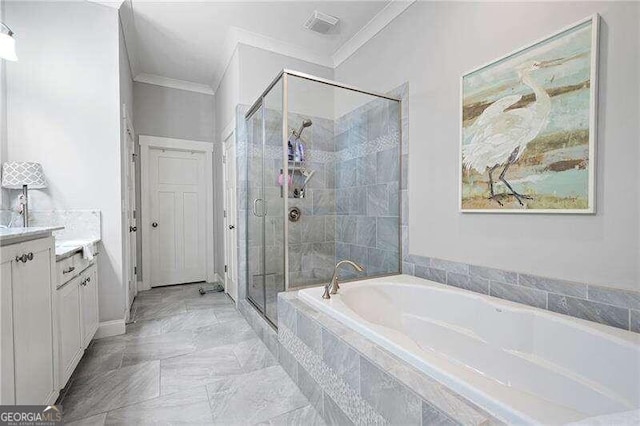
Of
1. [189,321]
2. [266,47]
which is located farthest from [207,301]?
[266,47]

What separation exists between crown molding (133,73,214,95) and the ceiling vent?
1959 mm

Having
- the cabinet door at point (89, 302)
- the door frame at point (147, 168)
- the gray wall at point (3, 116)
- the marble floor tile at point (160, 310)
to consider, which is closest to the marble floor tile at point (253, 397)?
the cabinet door at point (89, 302)

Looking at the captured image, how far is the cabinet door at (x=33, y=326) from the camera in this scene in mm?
1078

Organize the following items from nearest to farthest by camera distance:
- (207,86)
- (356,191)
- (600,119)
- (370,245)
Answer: (600,119) < (370,245) < (356,191) < (207,86)

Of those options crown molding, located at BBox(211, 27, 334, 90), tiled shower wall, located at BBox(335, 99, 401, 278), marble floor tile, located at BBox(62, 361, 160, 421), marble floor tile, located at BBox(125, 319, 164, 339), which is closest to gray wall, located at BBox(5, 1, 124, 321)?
marble floor tile, located at BBox(125, 319, 164, 339)

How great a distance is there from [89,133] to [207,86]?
204 cm

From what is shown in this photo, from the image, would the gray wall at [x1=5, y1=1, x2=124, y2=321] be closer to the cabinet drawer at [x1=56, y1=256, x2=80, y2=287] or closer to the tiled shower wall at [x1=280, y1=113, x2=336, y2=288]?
the cabinet drawer at [x1=56, y1=256, x2=80, y2=287]

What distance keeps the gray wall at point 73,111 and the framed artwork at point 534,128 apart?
2.73 metres

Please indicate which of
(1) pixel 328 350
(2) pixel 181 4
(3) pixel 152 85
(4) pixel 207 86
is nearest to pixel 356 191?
(1) pixel 328 350

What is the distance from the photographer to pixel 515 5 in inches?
63.5

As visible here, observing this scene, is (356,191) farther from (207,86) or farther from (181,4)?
(207,86)

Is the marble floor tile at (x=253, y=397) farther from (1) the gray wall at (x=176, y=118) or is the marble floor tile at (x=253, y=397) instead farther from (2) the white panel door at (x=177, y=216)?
(2) the white panel door at (x=177, y=216)

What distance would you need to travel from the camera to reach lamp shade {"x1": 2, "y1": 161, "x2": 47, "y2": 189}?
1978 millimetres

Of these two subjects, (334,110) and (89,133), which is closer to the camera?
(89,133)
